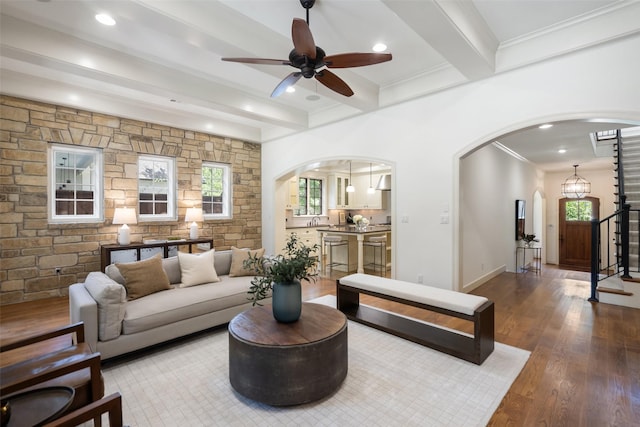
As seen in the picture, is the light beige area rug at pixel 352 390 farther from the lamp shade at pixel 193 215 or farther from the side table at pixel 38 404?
the lamp shade at pixel 193 215

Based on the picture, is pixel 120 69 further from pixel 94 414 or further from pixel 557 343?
pixel 557 343

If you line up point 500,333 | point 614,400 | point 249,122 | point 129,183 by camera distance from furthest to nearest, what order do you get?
point 249,122
point 129,183
point 500,333
point 614,400

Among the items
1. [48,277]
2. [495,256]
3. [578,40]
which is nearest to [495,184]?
[495,256]

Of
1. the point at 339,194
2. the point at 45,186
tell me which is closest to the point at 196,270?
the point at 45,186

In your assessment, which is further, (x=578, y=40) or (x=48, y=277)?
(x=48, y=277)

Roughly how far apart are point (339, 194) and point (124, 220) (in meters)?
6.16

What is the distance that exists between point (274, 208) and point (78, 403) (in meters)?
5.60

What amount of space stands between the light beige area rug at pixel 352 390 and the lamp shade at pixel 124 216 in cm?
304

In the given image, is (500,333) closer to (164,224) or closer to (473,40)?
(473,40)

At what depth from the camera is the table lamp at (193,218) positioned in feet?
19.7

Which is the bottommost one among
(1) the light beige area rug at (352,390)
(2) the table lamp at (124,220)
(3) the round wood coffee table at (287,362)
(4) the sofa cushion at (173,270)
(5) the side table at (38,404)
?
(1) the light beige area rug at (352,390)

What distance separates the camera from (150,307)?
2.84m

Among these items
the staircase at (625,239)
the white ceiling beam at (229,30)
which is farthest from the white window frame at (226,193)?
the staircase at (625,239)

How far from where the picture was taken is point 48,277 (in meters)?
4.62
